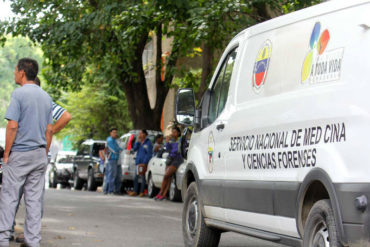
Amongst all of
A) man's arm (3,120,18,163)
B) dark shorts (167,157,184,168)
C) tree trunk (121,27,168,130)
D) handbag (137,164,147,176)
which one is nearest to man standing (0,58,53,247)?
man's arm (3,120,18,163)

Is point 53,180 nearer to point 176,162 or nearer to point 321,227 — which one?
point 176,162

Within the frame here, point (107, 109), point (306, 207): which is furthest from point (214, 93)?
point (107, 109)

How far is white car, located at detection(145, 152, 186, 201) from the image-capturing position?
20753 millimetres

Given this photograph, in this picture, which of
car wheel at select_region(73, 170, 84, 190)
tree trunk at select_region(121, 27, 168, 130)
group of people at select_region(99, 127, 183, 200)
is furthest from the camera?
car wheel at select_region(73, 170, 84, 190)

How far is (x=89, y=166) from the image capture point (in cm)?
3012

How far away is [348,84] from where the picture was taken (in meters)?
5.76

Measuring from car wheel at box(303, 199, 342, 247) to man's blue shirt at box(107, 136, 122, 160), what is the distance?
1816 centimetres

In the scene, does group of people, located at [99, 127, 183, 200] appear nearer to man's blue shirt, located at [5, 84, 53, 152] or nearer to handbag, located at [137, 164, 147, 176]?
handbag, located at [137, 164, 147, 176]

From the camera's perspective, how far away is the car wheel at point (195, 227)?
30.0 feet

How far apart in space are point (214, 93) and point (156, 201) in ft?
39.4

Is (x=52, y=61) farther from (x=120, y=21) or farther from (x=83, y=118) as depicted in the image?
(x=83, y=118)

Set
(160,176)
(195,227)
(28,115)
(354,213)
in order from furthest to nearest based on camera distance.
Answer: (160,176), (195,227), (28,115), (354,213)

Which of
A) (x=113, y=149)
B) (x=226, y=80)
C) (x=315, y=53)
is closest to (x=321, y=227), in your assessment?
(x=315, y=53)

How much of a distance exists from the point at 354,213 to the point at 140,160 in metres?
18.6
